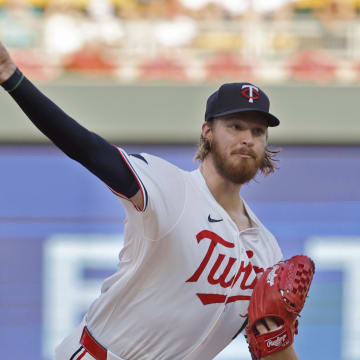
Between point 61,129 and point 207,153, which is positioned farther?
point 207,153

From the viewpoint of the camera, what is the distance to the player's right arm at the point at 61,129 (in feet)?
6.84

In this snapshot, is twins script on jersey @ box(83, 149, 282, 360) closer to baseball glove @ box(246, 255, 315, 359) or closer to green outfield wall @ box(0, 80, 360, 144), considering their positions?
baseball glove @ box(246, 255, 315, 359)

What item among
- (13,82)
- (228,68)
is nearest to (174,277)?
(13,82)

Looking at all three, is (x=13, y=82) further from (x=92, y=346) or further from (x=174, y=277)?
(x=92, y=346)

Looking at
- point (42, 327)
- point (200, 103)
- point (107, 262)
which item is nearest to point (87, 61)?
point (200, 103)

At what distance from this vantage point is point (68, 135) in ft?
6.90

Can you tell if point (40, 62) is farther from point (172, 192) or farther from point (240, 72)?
point (172, 192)

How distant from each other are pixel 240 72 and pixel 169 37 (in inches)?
30.8

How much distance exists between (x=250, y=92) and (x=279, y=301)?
0.67m

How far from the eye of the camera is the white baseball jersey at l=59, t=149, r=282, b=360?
2.35 m

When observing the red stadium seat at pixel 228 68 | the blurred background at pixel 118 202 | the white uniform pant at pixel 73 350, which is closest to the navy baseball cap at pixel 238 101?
the white uniform pant at pixel 73 350

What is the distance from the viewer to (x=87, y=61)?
→ 22.9ft

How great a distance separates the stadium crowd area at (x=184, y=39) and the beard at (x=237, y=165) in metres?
4.36

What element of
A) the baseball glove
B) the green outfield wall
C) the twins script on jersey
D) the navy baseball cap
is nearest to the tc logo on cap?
the navy baseball cap
